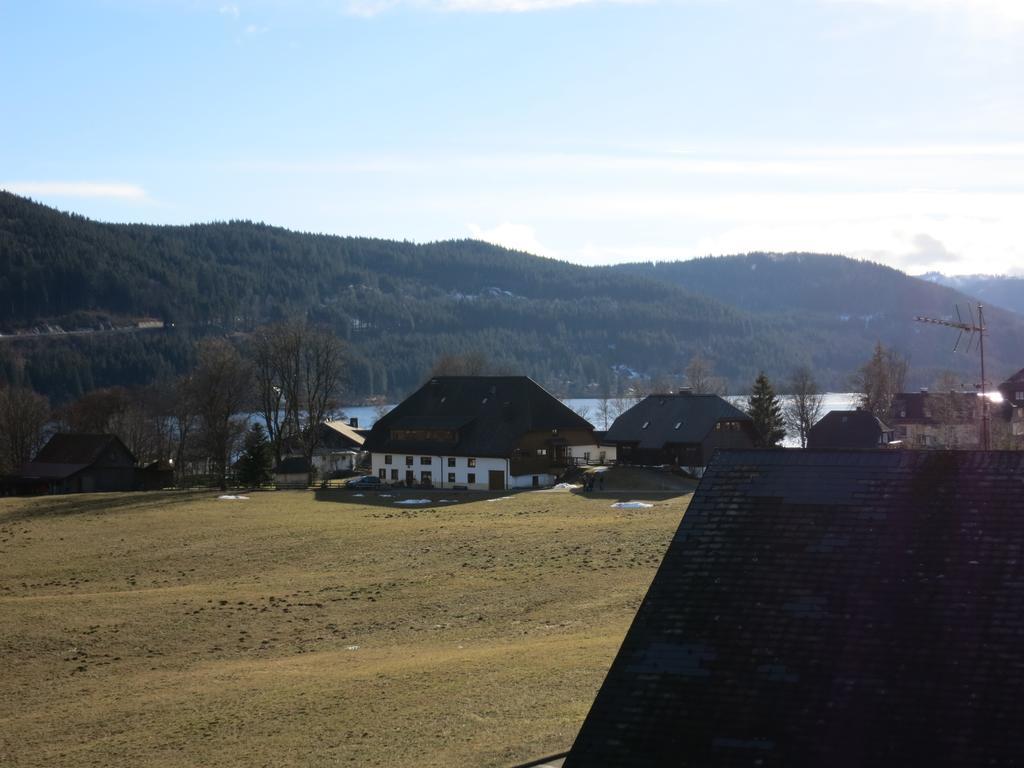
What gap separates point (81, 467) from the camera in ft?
258

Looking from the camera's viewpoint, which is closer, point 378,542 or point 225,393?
point 378,542

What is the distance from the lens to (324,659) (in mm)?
26312

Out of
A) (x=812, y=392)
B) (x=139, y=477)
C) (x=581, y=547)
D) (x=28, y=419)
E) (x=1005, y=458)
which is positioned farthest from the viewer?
(x=812, y=392)

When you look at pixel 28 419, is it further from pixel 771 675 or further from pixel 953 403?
pixel 771 675

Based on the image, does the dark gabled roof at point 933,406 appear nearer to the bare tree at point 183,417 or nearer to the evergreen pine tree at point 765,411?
the evergreen pine tree at point 765,411

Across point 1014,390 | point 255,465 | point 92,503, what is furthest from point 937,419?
point 92,503

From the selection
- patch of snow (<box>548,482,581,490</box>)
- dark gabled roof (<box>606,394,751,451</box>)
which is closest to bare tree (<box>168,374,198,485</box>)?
patch of snow (<box>548,482,581,490</box>)

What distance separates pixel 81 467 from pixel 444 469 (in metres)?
27.2

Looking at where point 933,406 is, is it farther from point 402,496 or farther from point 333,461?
point 333,461

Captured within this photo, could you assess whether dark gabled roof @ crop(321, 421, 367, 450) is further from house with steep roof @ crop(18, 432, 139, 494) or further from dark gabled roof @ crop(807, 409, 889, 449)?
dark gabled roof @ crop(807, 409, 889, 449)

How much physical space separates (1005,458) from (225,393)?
2974 inches

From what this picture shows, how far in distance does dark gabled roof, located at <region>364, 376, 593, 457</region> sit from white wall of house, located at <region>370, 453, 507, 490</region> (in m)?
0.61

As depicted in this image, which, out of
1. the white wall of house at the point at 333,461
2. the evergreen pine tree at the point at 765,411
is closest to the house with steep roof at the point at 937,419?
the evergreen pine tree at the point at 765,411

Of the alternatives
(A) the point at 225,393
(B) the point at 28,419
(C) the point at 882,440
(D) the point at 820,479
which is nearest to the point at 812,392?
(C) the point at 882,440
